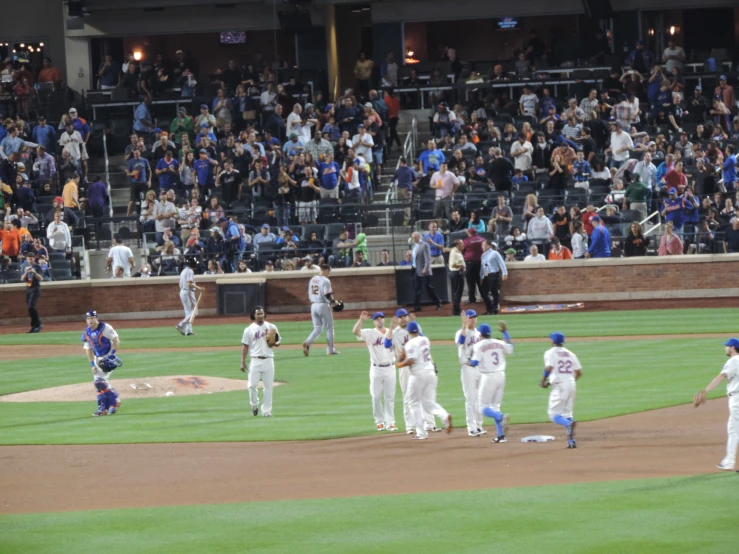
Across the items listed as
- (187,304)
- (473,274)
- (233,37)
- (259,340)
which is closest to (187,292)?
(187,304)

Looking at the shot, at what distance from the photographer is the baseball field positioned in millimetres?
13320

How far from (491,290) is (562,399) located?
13996 millimetres

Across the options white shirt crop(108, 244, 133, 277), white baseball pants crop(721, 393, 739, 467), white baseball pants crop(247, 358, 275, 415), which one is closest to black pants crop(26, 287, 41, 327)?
white shirt crop(108, 244, 133, 277)

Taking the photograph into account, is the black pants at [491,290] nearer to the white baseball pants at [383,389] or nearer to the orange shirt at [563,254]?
the orange shirt at [563,254]

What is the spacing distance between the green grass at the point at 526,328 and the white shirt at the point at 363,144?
18.9 ft

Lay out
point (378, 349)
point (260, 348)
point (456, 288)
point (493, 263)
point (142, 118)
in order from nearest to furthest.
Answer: point (378, 349), point (260, 348), point (493, 263), point (456, 288), point (142, 118)

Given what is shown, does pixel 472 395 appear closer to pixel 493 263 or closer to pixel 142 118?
pixel 493 263

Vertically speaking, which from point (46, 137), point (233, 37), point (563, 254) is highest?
point (233, 37)

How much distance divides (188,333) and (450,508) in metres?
17.9

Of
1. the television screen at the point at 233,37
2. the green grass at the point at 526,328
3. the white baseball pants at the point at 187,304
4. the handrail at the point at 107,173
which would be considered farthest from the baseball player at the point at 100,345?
the television screen at the point at 233,37

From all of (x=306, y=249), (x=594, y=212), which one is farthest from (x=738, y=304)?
(x=306, y=249)

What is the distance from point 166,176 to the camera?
120 ft

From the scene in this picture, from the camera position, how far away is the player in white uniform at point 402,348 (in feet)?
60.6

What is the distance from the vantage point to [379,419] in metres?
19.3
